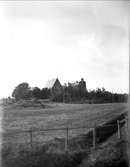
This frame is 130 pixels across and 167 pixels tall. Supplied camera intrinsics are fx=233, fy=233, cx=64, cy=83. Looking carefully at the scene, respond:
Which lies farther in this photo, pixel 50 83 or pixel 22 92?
pixel 50 83

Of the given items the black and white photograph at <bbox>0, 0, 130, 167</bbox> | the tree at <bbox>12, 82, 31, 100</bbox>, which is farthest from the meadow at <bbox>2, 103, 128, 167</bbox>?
the tree at <bbox>12, 82, 31, 100</bbox>

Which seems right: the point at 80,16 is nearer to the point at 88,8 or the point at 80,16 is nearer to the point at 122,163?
the point at 88,8

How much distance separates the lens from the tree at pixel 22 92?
239 cm

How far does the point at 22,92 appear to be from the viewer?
7.91 ft

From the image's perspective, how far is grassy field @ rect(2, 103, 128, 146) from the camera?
7.73 ft

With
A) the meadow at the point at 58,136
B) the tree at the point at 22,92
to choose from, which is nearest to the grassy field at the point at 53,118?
the meadow at the point at 58,136

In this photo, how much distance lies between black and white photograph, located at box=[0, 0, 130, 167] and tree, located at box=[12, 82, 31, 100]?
10 mm

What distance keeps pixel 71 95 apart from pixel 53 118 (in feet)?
1.06

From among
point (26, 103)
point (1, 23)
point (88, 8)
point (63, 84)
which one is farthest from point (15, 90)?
point (88, 8)

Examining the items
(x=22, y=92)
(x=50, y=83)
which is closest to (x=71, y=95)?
(x=50, y=83)

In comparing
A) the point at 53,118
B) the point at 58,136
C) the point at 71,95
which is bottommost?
the point at 58,136

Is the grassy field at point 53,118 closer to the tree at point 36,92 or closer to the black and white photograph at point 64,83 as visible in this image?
the black and white photograph at point 64,83

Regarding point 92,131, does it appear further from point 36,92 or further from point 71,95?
point 36,92

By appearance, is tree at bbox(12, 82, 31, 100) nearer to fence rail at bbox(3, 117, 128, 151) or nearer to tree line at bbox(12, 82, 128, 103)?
tree line at bbox(12, 82, 128, 103)
